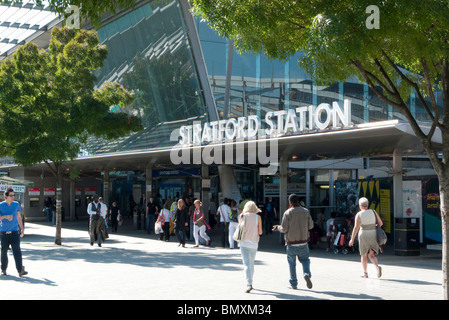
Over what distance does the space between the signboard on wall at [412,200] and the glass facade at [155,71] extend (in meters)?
10.5

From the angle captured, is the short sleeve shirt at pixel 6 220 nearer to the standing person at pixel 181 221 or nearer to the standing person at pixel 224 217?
the standing person at pixel 181 221

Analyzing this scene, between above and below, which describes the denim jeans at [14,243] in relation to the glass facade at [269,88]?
below

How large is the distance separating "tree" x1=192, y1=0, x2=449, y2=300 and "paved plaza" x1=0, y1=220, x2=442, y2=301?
3.07 m

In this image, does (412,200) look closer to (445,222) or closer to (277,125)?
(277,125)

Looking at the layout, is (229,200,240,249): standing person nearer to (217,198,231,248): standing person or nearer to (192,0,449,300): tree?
(217,198,231,248): standing person

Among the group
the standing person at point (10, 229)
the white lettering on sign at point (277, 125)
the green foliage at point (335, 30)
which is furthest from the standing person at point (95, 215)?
the green foliage at point (335, 30)

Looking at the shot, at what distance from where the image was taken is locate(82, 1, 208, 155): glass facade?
2591 cm

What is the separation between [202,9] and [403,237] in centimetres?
1063

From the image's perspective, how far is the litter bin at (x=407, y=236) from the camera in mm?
16984

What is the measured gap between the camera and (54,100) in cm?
2055

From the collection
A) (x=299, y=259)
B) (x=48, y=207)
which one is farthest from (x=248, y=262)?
(x=48, y=207)

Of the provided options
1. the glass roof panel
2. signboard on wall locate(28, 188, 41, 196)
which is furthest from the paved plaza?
signboard on wall locate(28, 188, 41, 196)

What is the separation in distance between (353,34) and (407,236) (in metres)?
10.4

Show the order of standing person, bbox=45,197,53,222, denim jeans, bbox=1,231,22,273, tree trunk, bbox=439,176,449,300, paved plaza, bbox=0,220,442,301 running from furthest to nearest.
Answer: standing person, bbox=45,197,53,222 < denim jeans, bbox=1,231,22,273 < paved plaza, bbox=0,220,442,301 < tree trunk, bbox=439,176,449,300
